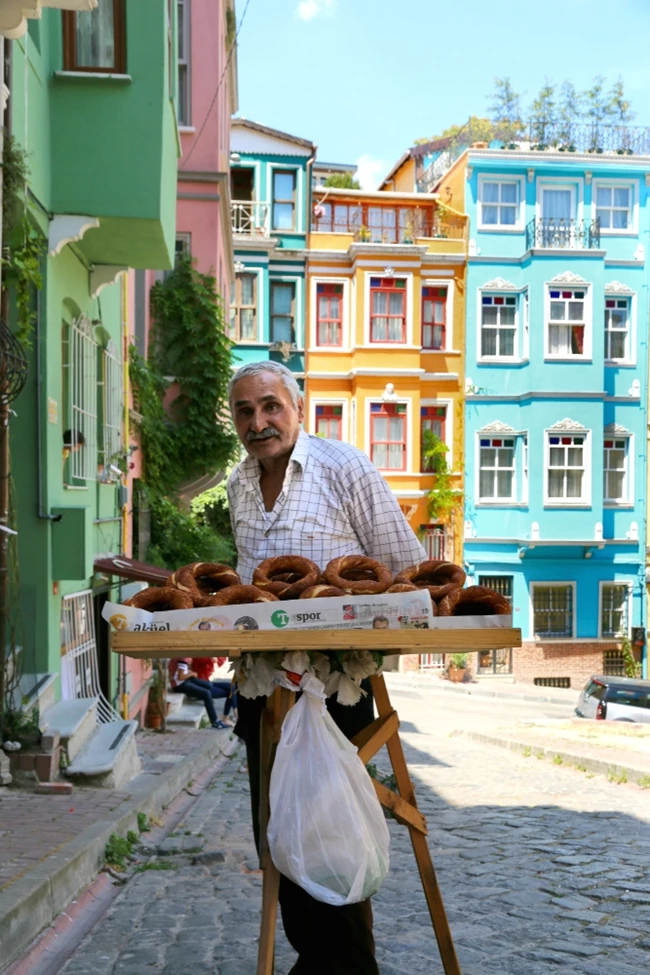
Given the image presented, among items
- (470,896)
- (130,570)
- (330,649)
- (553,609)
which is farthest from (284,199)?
(330,649)

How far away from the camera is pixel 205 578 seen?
12.4ft

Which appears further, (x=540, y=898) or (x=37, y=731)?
(x=37, y=731)

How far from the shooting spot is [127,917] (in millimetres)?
5680

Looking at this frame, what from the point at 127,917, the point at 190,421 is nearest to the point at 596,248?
the point at 190,421

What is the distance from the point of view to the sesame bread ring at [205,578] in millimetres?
3649

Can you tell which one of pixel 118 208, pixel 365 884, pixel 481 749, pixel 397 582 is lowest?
pixel 481 749

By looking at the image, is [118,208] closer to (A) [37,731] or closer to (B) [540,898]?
(A) [37,731]

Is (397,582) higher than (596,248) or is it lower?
lower

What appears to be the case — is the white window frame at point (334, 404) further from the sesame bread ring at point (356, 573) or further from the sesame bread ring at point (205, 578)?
the sesame bread ring at point (356, 573)

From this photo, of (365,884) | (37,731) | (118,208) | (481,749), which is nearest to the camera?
(365,884)

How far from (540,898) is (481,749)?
10007mm

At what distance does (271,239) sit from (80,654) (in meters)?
22.7

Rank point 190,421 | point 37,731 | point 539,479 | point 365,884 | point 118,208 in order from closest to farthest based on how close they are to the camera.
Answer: point 365,884 → point 37,731 → point 118,208 → point 190,421 → point 539,479

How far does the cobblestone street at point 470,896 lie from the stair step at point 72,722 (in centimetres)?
115
